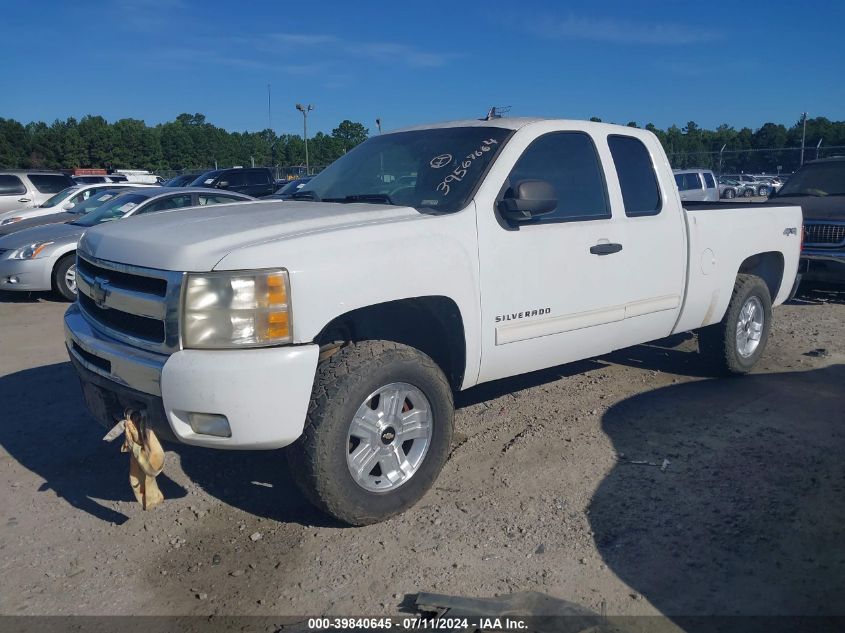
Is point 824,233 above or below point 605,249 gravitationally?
below

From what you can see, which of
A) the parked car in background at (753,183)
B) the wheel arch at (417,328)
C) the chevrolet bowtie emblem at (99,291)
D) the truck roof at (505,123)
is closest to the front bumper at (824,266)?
the truck roof at (505,123)

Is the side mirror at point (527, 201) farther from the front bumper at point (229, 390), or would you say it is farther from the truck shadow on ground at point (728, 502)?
the truck shadow on ground at point (728, 502)

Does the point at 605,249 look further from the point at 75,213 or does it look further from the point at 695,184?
the point at 695,184

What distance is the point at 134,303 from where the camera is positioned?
3357mm

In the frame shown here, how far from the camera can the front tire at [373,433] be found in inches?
131

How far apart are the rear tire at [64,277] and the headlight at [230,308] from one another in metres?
7.53

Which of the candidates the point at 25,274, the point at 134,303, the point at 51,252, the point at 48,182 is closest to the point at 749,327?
the point at 134,303

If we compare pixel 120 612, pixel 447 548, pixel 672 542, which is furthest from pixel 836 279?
pixel 120 612

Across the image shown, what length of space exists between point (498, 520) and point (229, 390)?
1.53 meters

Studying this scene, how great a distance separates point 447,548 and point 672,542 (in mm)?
1065

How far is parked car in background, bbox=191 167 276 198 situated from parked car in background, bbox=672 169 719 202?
37.5 feet

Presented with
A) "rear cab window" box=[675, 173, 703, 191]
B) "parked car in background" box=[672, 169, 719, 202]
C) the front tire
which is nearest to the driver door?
the front tire

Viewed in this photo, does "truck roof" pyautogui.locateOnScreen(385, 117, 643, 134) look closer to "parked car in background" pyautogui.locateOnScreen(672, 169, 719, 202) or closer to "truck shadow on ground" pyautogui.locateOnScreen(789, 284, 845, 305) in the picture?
"truck shadow on ground" pyautogui.locateOnScreen(789, 284, 845, 305)

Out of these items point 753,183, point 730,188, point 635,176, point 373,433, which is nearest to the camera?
point 373,433
